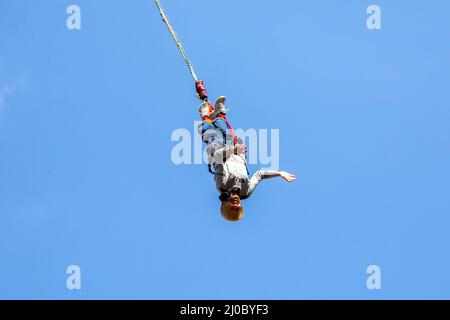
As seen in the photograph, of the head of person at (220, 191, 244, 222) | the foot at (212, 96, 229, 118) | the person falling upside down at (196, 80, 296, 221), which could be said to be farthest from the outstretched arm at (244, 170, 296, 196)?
the foot at (212, 96, 229, 118)

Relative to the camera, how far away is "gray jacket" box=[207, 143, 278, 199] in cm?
1071

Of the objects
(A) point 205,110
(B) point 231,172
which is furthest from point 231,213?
(A) point 205,110

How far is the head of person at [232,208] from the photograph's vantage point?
10.5m

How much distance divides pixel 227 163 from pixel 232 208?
77cm

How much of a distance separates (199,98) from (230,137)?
988 mm

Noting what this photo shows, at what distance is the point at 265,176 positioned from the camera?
11.3m

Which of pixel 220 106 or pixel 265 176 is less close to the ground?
pixel 220 106

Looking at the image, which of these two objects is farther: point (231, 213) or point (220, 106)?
point (220, 106)

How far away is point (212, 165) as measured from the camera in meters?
11.0

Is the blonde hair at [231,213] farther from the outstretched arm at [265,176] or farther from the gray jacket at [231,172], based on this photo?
the outstretched arm at [265,176]

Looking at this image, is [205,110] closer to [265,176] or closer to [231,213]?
[265,176]
